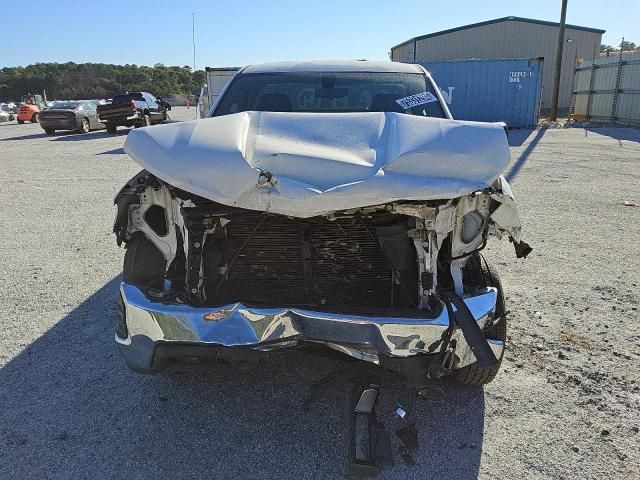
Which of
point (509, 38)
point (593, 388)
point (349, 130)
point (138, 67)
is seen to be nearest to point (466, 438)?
point (593, 388)

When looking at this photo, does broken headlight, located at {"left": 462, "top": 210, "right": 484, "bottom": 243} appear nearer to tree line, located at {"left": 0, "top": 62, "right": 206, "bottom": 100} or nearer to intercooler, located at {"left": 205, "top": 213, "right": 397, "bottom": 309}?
intercooler, located at {"left": 205, "top": 213, "right": 397, "bottom": 309}

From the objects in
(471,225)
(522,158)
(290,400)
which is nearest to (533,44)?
(522,158)

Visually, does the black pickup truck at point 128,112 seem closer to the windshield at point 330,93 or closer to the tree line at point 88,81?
the windshield at point 330,93

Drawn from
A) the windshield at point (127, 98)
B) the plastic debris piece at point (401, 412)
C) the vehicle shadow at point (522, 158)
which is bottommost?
the plastic debris piece at point (401, 412)

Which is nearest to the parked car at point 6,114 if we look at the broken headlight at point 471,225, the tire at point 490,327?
the tire at point 490,327

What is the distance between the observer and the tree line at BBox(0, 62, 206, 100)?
72.7 m

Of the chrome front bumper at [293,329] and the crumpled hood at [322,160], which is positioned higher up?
the crumpled hood at [322,160]

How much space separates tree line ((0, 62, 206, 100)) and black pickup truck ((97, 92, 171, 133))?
4766 cm

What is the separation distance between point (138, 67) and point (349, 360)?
300ft

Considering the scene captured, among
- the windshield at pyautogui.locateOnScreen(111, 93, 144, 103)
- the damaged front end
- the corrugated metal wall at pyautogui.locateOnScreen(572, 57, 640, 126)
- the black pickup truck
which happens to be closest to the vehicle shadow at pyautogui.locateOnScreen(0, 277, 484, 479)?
the damaged front end

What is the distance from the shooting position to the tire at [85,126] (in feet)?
75.1

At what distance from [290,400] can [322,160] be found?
4.46ft

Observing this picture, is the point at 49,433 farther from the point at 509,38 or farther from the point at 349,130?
the point at 509,38

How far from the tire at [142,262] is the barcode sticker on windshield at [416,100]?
217cm
